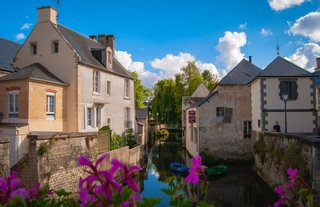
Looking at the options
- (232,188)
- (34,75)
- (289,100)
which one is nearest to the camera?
(34,75)

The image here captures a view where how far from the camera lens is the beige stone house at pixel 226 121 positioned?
2292cm

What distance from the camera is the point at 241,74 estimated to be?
2461 cm

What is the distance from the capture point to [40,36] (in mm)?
19469

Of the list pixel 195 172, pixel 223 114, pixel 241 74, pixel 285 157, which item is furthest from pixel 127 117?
pixel 195 172

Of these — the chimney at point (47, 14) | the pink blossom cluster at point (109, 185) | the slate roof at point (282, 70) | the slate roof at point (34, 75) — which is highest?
the chimney at point (47, 14)

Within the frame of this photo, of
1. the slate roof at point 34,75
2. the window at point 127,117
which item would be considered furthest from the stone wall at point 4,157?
the window at point 127,117

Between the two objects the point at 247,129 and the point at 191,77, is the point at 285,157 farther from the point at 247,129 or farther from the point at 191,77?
the point at 191,77

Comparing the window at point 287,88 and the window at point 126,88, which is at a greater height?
the window at point 126,88

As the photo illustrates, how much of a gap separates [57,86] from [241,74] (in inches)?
584

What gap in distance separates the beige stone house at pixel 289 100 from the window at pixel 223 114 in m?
4.07

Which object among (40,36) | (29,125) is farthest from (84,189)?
(40,36)

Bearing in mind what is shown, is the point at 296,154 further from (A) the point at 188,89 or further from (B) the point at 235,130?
(A) the point at 188,89

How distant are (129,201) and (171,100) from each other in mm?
53758

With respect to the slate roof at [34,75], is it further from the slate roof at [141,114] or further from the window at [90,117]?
the slate roof at [141,114]
